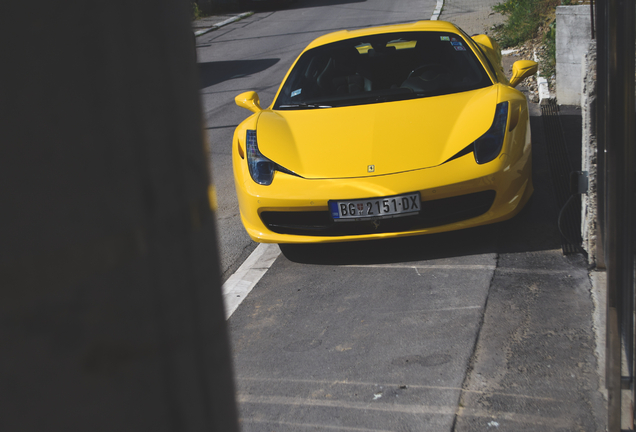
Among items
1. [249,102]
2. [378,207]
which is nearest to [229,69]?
[249,102]

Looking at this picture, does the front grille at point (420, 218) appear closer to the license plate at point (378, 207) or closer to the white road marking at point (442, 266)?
the license plate at point (378, 207)

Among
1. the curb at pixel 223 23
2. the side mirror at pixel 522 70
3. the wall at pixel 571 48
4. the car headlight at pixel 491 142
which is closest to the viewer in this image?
the car headlight at pixel 491 142

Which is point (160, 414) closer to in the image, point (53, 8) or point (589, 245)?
point (53, 8)

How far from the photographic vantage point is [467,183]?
3.47 meters

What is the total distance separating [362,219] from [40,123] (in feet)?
10.1

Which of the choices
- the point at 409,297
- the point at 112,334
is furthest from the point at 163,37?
the point at 409,297

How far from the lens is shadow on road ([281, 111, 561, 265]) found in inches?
146

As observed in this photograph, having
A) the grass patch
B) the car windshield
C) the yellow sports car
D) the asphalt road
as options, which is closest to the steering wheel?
the car windshield

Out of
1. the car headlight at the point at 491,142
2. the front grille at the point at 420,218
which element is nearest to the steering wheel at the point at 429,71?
the car headlight at the point at 491,142

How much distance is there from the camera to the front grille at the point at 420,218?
3529 millimetres

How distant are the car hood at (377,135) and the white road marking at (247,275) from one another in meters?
0.69

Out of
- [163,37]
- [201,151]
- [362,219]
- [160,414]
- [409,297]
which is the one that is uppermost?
[163,37]

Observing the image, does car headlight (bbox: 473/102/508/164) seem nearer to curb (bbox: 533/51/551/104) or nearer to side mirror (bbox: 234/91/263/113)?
side mirror (bbox: 234/91/263/113)

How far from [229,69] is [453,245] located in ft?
35.3
